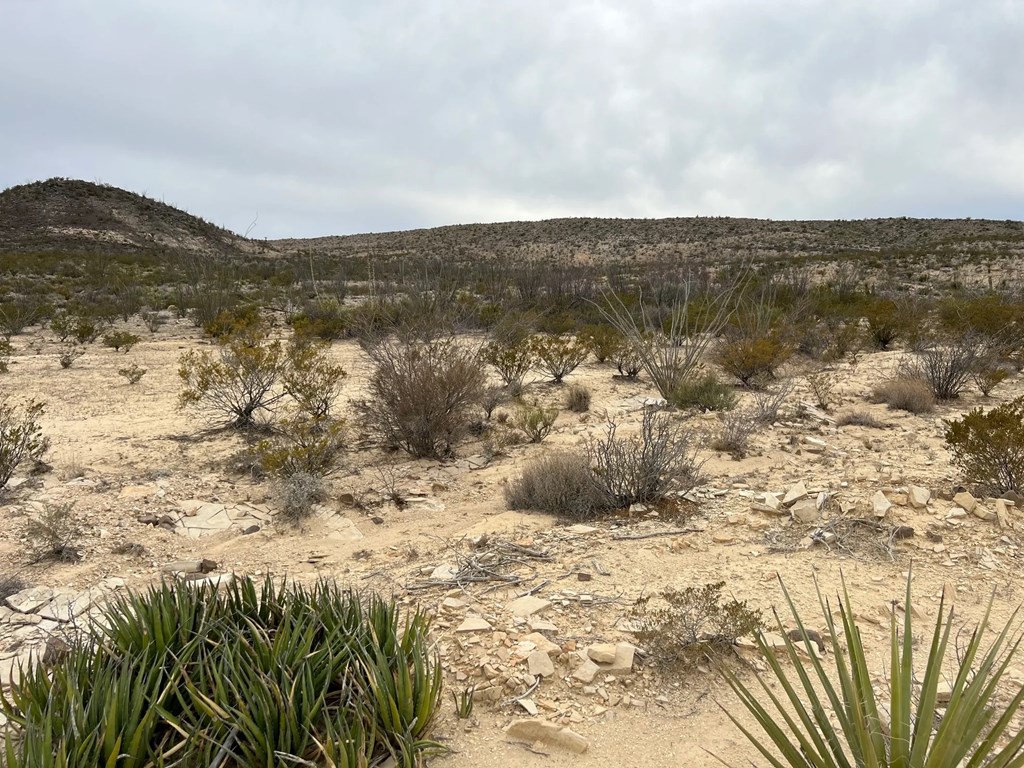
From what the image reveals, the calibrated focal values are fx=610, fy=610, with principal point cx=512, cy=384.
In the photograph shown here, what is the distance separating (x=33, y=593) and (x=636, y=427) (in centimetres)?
615

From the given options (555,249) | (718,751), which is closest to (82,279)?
(718,751)

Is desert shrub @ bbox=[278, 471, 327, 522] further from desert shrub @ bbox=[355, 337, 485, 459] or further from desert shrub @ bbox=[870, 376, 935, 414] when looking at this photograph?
desert shrub @ bbox=[870, 376, 935, 414]

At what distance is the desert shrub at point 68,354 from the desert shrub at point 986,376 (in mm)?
15327

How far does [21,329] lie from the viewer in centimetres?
1475

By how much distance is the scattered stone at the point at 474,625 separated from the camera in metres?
3.34

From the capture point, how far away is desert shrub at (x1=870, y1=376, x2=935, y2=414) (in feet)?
27.0

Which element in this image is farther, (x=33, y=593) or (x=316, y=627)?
(x=33, y=593)

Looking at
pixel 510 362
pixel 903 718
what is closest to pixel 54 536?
pixel 903 718

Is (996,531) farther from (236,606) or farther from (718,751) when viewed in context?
(236,606)

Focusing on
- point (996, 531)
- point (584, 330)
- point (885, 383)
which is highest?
point (584, 330)

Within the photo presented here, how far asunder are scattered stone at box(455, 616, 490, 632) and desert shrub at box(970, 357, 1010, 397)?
9.21 metres

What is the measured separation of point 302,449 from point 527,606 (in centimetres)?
339

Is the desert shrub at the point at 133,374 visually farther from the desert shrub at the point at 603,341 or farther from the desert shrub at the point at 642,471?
the desert shrub at the point at 642,471

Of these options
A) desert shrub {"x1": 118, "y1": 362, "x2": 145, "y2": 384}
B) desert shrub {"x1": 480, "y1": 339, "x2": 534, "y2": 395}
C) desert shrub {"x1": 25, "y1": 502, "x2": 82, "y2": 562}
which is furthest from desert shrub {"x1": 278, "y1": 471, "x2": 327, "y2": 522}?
desert shrub {"x1": 118, "y1": 362, "x2": 145, "y2": 384}
